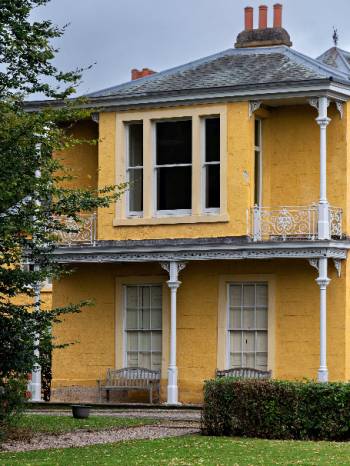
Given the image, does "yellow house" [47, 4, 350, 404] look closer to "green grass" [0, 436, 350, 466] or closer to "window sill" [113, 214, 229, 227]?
"window sill" [113, 214, 229, 227]

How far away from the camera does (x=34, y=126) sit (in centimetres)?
2141

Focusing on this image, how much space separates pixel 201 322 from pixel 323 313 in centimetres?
327

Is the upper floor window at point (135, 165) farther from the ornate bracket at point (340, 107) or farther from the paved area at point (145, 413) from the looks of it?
the paved area at point (145, 413)

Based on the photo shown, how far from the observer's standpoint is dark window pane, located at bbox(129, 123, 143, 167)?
31.3 meters

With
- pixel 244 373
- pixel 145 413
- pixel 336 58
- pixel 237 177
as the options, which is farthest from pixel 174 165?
pixel 145 413

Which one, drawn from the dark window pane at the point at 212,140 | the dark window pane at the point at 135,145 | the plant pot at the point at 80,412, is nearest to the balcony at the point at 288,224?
the dark window pane at the point at 212,140

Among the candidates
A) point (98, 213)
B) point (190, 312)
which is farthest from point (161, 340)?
point (98, 213)

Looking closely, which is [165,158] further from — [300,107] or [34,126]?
[34,126]

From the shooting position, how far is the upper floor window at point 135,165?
103 ft

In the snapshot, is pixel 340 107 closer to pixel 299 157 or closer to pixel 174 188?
pixel 299 157

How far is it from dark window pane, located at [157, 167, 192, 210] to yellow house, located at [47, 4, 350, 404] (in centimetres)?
2

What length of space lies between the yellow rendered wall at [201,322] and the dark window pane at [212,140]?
7.80 feet

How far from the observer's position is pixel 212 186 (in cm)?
3041

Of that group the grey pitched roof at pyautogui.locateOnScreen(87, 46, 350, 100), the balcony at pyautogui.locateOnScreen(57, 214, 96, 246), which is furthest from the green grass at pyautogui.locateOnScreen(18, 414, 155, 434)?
the grey pitched roof at pyautogui.locateOnScreen(87, 46, 350, 100)
